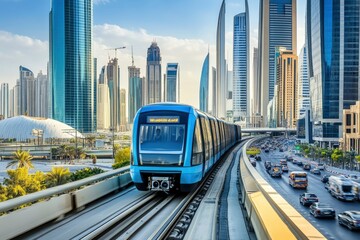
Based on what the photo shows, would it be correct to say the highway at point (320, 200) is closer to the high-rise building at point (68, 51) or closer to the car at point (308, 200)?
the car at point (308, 200)

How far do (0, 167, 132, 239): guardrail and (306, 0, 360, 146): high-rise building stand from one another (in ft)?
353

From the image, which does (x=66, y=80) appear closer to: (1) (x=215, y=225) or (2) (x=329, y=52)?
(2) (x=329, y=52)

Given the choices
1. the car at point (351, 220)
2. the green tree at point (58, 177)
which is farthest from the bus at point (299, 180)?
the green tree at point (58, 177)

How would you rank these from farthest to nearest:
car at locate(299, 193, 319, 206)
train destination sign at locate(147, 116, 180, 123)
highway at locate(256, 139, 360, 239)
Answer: car at locate(299, 193, 319, 206)
highway at locate(256, 139, 360, 239)
train destination sign at locate(147, 116, 180, 123)

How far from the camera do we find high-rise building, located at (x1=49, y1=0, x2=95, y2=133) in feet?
623

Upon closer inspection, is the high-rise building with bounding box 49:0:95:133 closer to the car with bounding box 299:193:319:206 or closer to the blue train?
the car with bounding box 299:193:319:206

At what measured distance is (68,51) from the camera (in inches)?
7594

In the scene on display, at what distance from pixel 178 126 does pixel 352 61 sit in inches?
4372

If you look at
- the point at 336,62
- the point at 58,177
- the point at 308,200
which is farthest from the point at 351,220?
the point at 336,62

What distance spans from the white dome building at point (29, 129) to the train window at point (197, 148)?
457ft

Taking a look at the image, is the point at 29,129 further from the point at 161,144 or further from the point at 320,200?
the point at 161,144

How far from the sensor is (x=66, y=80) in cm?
19438

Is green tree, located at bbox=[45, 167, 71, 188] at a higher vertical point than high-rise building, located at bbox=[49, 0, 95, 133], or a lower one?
lower

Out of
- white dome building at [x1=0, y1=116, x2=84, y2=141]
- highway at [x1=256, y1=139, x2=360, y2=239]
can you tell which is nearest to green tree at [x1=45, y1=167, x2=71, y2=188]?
highway at [x1=256, y1=139, x2=360, y2=239]
